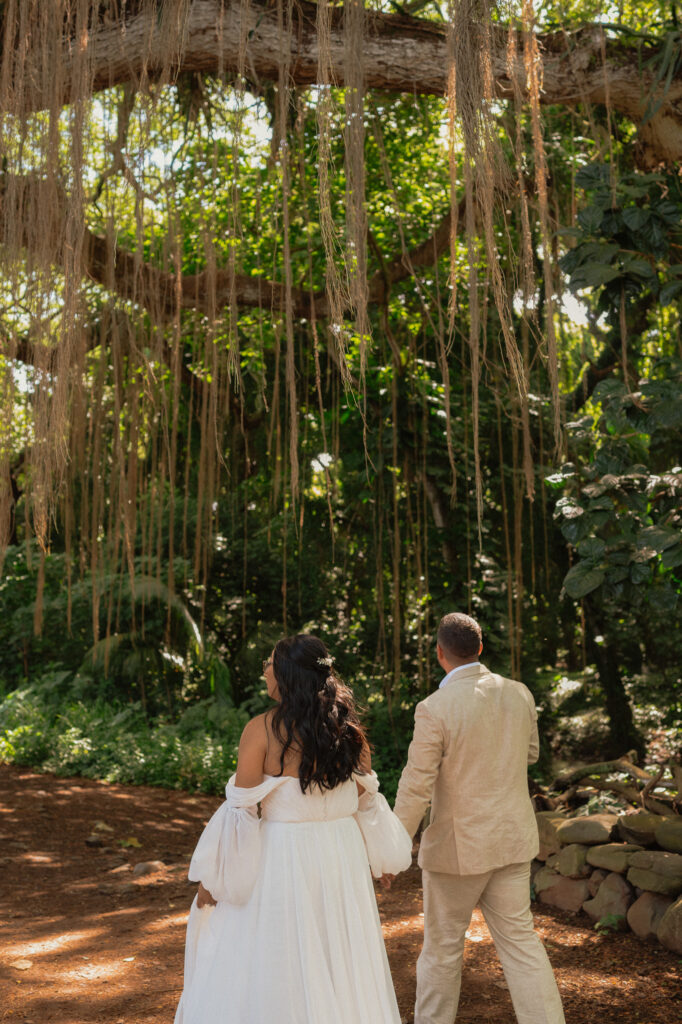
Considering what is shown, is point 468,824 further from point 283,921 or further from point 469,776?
point 283,921

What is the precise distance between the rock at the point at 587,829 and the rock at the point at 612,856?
0.25 ft

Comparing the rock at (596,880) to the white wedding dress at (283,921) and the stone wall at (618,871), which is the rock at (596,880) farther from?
the white wedding dress at (283,921)

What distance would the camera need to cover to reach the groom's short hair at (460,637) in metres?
2.51

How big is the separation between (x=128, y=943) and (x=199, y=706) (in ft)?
15.0

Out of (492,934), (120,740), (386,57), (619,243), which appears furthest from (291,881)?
(120,740)

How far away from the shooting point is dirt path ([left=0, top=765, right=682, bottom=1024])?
2.79 m

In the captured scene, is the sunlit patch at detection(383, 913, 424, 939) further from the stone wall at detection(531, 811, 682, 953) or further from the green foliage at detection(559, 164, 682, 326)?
the green foliage at detection(559, 164, 682, 326)

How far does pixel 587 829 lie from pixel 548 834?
0.23 m

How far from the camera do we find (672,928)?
3.25m

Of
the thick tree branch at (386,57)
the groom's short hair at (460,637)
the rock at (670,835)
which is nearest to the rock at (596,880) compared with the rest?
the rock at (670,835)

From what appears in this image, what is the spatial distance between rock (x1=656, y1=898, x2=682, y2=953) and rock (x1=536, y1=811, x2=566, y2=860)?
2.68 feet

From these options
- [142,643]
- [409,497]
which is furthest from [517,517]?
[142,643]

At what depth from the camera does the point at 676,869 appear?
3465 millimetres

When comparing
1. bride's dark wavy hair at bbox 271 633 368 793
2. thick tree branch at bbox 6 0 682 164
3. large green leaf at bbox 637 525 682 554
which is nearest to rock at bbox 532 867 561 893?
large green leaf at bbox 637 525 682 554
